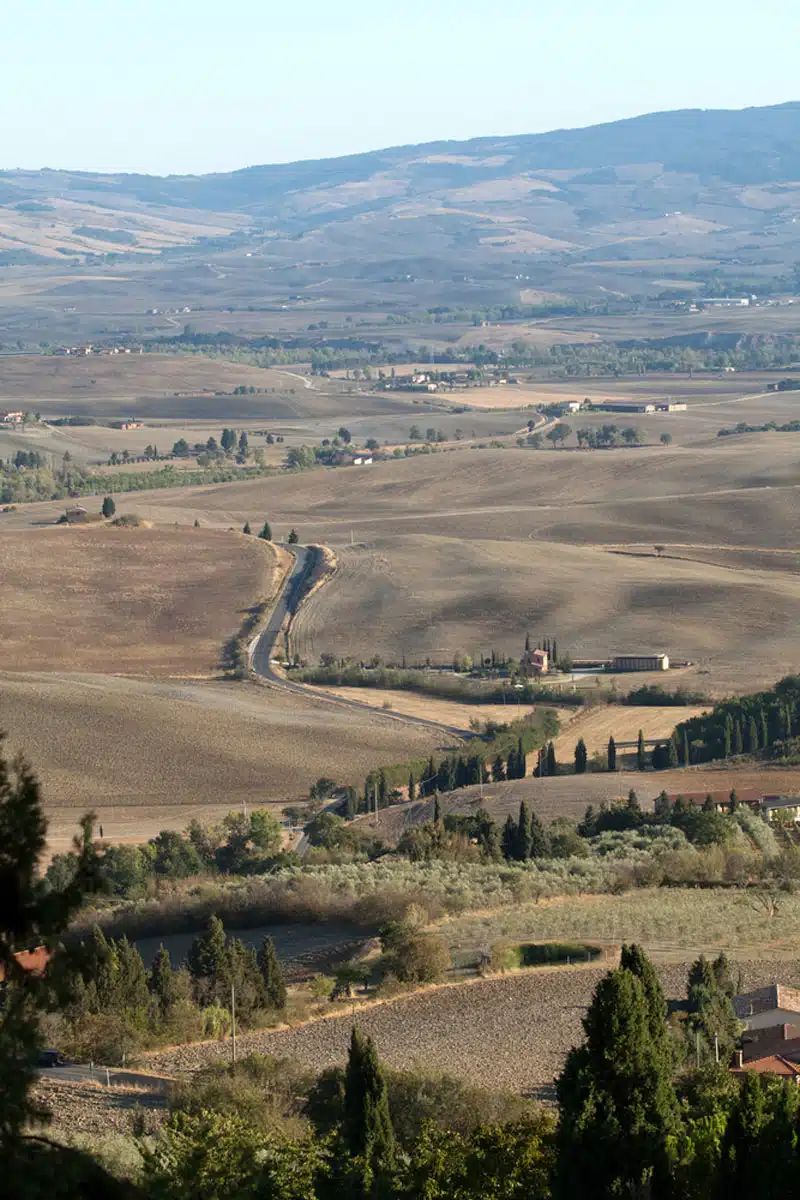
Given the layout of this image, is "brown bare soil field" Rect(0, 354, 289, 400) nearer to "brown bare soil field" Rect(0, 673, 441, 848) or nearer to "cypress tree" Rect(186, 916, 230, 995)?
"brown bare soil field" Rect(0, 673, 441, 848)

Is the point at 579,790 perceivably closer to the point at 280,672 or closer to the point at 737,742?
the point at 737,742

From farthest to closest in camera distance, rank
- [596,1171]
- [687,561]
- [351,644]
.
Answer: [687,561], [351,644], [596,1171]


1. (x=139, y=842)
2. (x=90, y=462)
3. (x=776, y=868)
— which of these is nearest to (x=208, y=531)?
(x=90, y=462)

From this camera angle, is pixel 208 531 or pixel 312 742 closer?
pixel 312 742

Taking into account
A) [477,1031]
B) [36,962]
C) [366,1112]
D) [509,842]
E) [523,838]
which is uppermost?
[36,962]

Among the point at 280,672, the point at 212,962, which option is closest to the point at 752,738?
the point at 280,672

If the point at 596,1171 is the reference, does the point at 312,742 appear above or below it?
below

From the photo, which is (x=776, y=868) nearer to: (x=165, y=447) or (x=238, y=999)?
(x=238, y=999)

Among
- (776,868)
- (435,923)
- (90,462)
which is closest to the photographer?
(435,923)
